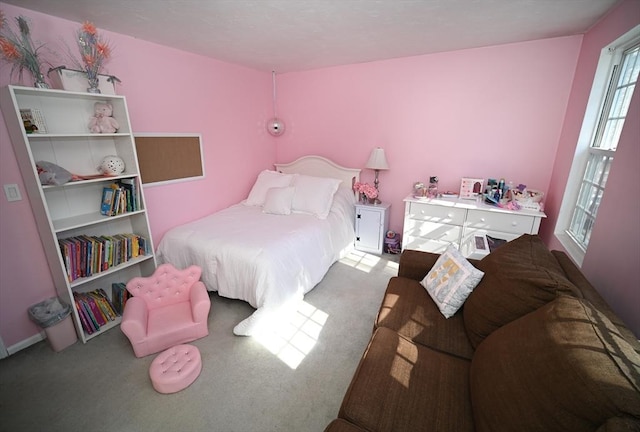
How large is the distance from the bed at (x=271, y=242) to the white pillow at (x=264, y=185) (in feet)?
0.04

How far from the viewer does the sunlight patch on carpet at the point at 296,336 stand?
193 centimetres

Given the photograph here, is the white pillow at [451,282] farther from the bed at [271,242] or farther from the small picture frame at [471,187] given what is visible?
the small picture frame at [471,187]

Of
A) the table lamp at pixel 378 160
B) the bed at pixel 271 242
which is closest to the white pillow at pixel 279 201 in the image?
the bed at pixel 271 242

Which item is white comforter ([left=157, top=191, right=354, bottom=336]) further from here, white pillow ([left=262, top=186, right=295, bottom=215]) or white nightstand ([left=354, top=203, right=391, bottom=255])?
white nightstand ([left=354, top=203, right=391, bottom=255])

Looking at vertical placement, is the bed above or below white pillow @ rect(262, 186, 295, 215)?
below

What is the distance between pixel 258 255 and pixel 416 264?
4.01ft

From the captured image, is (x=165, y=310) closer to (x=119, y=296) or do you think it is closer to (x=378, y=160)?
(x=119, y=296)

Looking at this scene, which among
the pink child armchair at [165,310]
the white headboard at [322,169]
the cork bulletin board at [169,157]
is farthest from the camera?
the white headboard at [322,169]

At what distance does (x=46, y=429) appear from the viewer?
145cm

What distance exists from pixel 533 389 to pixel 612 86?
241cm

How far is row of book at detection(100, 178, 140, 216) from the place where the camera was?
2.19 m

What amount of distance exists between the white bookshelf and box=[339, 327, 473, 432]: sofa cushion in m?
2.09

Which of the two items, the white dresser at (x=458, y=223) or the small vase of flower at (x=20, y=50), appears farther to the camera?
the white dresser at (x=458, y=223)

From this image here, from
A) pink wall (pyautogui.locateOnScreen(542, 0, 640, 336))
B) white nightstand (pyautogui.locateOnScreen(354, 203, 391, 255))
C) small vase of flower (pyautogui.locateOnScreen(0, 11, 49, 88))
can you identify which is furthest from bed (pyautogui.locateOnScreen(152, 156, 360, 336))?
pink wall (pyautogui.locateOnScreen(542, 0, 640, 336))
